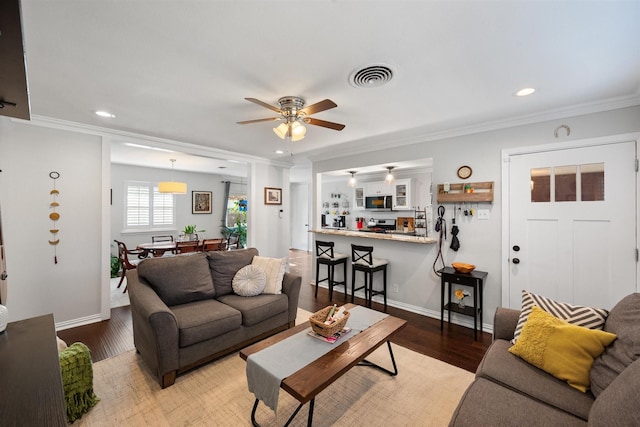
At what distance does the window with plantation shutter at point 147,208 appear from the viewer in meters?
6.71

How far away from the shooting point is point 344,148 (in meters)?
4.52

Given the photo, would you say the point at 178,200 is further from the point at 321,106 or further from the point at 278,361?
the point at 278,361

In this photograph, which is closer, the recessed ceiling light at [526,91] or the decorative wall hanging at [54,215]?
the recessed ceiling light at [526,91]

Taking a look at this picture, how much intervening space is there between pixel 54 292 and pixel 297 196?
23.6ft

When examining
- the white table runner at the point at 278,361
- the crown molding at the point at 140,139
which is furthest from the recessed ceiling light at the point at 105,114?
the white table runner at the point at 278,361

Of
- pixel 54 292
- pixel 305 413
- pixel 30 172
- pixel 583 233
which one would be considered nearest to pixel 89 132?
pixel 30 172

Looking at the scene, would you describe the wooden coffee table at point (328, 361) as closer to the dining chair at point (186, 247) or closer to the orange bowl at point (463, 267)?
the orange bowl at point (463, 267)

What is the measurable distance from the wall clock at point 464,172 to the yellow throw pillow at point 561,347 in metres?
2.03

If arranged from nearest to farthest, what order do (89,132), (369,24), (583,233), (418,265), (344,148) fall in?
(369,24) → (583,233) → (89,132) → (418,265) → (344,148)

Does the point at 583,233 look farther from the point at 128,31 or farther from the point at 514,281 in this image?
the point at 128,31

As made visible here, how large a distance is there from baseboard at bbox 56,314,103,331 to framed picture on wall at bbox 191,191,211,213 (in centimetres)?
452

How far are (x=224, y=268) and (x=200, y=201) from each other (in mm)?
5376

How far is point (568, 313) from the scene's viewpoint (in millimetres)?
1747

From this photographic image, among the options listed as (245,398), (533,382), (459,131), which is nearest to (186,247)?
(245,398)
